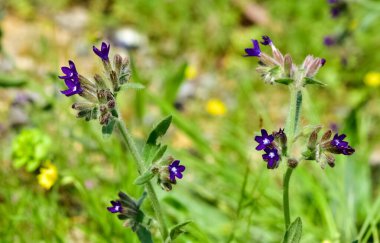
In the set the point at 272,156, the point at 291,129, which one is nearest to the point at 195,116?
the point at 291,129

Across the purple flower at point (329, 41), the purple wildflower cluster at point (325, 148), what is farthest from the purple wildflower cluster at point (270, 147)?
the purple flower at point (329, 41)

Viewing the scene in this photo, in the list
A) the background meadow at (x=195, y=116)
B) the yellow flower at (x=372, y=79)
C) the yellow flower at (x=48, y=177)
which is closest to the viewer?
the yellow flower at (x=48, y=177)

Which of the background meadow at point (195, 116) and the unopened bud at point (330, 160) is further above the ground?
the background meadow at point (195, 116)

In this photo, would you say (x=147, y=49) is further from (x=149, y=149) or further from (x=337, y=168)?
(x=149, y=149)

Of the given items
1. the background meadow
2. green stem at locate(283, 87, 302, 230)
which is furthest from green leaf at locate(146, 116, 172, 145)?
the background meadow

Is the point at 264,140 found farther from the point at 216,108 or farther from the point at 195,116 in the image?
the point at 195,116

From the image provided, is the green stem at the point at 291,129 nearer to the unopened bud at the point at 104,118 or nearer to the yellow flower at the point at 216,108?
the unopened bud at the point at 104,118

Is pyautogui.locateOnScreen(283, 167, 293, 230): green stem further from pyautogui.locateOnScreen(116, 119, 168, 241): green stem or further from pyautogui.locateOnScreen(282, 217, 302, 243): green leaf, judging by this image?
pyautogui.locateOnScreen(116, 119, 168, 241): green stem
